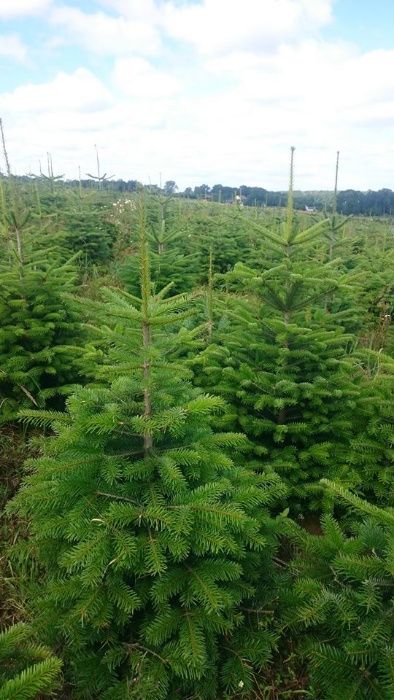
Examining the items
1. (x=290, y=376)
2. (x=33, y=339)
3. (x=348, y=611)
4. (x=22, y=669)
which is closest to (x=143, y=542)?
(x=22, y=669)

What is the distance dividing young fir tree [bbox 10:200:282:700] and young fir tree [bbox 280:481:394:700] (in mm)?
300

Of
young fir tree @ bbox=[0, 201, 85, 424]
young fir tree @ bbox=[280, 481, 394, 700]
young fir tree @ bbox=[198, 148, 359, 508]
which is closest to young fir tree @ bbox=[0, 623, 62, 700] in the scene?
young fir tree @ bbox=[280, 481, 394, 700]

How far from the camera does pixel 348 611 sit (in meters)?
2.32

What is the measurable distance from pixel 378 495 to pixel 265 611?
4.64 ft

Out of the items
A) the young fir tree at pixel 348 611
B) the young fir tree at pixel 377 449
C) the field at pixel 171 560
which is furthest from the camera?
the young fir tree at pixel 377 449

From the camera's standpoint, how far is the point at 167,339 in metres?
2.82

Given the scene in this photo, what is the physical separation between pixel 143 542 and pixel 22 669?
739 millimetres

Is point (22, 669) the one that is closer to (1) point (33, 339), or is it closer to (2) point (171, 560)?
(2) point (171, 560)

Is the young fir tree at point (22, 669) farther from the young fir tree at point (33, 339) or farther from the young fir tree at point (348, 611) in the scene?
the young fir tree at point (33, 339)

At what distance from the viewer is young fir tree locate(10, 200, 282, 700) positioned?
7.65 ft

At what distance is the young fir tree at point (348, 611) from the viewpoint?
219 cm

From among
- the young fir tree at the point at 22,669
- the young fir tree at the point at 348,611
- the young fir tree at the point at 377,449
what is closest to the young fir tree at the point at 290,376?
the young fir tree at the point at 377,449

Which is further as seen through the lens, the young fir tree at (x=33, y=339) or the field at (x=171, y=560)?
the young fir tree at (x=33, y=339)

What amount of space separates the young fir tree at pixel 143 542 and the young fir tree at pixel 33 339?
2.06 m
